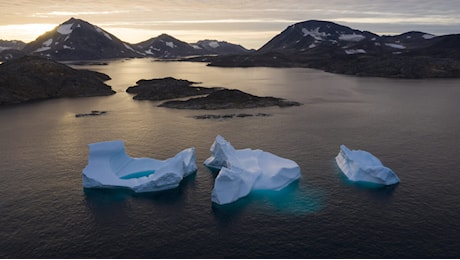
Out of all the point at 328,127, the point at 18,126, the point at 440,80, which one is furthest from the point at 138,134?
the point at 440,80

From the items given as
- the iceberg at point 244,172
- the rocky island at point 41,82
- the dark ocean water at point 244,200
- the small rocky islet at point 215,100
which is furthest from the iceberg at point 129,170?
the rocky island at point 41,82

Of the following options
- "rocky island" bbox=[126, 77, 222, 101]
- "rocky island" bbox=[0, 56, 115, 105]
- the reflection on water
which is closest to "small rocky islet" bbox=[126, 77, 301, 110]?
"rocky island" bbox=[126, 77, 222, 101]

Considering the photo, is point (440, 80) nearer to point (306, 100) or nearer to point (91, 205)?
point (306, 100)

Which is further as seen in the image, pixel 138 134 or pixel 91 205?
pixel 138 134

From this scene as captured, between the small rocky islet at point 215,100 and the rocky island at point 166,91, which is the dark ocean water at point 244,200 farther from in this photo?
the rocky island at point 166,91

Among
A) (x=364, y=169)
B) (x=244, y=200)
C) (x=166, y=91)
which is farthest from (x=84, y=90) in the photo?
(x=364, y=169)

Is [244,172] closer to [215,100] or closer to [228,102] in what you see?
[228,102]
